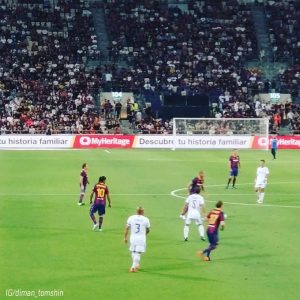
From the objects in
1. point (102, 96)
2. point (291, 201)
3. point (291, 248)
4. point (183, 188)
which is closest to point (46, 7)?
point (102, 96)

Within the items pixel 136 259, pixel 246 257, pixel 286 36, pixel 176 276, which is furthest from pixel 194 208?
pixel 286 36

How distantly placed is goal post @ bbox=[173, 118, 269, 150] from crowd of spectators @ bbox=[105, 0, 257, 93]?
8036 mm

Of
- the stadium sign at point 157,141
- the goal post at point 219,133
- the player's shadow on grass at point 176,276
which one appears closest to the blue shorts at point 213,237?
the player's shadow on grass at point 176,276

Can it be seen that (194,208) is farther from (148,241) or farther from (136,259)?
(136,259)

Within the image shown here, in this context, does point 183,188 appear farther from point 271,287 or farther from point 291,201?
point 271,287

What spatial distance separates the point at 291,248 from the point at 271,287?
5.41m

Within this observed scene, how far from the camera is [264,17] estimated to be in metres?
88.0

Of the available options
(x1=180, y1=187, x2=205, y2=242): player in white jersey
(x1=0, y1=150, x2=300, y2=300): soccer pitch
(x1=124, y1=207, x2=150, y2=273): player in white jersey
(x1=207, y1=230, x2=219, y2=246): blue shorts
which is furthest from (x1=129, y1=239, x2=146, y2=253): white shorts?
(x1=180, y1=187, x2=205, y2=242): player in white jersey

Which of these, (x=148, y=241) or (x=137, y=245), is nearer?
(x=137, y=245)

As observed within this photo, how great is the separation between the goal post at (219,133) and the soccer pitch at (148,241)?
19.7 metres

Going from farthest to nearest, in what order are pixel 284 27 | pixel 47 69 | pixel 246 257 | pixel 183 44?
1. pixel 284 27
2. pixel 183 44
3. pixel 47 69
4. pixel 246 257

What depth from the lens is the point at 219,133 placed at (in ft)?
230

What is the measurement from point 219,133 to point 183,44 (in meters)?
16.0

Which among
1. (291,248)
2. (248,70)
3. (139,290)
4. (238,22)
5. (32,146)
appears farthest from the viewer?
(238,22)
